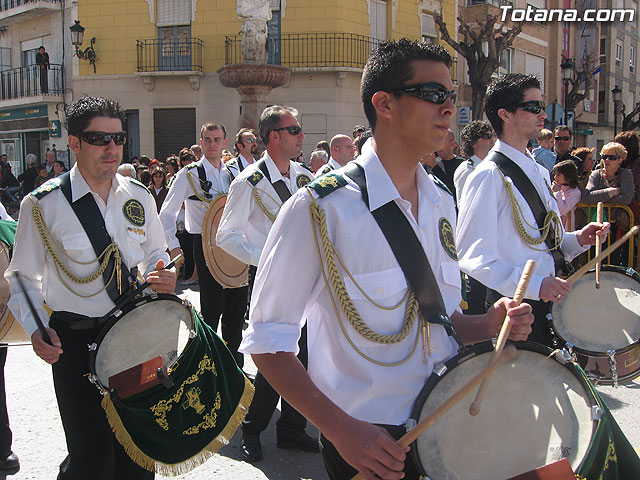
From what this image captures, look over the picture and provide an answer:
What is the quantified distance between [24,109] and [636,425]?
28.2 m

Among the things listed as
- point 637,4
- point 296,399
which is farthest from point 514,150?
point 637,4

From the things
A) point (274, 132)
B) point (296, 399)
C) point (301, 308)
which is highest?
point (274, 132)

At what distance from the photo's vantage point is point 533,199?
3.62 metres

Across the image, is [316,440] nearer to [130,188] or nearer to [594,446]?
[130,188]

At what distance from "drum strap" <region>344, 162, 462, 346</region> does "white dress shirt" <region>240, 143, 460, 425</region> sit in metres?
0.02

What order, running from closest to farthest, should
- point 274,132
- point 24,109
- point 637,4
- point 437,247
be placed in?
point 437,247 → point 274,132 → point 24,109 → point 637,4

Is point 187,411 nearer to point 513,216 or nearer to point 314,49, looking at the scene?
point 513,216

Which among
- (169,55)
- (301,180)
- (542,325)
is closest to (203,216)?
(301,180)

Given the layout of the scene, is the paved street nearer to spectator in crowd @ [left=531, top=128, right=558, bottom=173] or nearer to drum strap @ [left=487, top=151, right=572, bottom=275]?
drum strap @ [left=487, top=151, right=572, bottom=275]

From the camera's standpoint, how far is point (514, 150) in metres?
3.74

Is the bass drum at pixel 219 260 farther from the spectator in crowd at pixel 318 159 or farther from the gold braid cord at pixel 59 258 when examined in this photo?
the spectator in crowd at pixel 318 159

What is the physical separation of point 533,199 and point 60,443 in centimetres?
355

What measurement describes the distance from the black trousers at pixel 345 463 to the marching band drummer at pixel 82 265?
1.49 meters

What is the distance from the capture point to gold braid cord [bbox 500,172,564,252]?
353 cm
